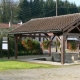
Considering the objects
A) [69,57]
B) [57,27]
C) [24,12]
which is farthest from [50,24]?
[24,12]

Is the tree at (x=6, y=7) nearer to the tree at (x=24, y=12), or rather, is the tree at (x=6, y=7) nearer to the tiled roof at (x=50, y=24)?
the tree at (x=24, y=12)

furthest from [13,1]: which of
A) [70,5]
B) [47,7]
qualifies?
[70,5]

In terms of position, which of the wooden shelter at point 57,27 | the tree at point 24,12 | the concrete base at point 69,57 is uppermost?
the tree at point 24,12

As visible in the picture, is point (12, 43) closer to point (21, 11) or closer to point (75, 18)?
point (75, 18)

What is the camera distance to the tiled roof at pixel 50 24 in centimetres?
2153

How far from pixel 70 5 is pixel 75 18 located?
69.5 metres

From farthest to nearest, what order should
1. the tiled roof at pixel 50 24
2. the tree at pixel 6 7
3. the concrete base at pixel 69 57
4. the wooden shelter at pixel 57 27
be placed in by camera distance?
the tree at pixel 6 7 < the concrete base at pixel 69 57 < the tiled roof at pixel 50 24 < the wooden shelter at pixel 57 27

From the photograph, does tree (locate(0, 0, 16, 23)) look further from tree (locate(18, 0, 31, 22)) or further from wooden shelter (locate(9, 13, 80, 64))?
wooden shelter (locate(9, 13, 80, 64))

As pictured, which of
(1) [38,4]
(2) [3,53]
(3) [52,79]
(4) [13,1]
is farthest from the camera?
(1) [38,4]

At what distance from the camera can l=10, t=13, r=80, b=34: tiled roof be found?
70.6 feet

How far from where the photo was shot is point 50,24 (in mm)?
23328

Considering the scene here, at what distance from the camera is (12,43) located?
29016 mm

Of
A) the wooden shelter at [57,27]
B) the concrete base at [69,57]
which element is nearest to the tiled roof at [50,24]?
the wooden shelter at [57,27]

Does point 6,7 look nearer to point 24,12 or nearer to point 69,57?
point 24,12
